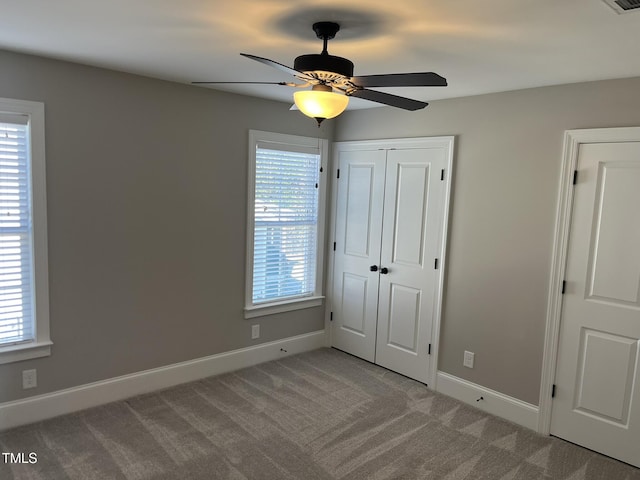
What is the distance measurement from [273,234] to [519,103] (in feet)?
7.62

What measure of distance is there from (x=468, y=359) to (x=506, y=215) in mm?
1187

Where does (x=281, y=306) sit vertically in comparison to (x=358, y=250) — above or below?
below

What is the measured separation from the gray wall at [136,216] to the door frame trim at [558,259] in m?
2.37

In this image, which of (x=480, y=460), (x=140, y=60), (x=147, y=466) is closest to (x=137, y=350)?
(x=147, y=466)

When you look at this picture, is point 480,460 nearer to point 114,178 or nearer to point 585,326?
point 585,326

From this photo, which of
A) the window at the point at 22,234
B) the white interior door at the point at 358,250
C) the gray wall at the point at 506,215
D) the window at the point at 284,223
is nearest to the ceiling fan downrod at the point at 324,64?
the gray wall at the point at 506,215

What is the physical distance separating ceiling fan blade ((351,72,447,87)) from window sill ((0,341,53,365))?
2.69 meters

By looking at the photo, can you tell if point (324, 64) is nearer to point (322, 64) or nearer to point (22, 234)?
point (322, 64)

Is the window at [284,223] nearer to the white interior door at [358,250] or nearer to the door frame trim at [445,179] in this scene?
the white interior door at [358,250]

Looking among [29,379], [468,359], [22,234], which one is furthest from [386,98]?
[29,379]

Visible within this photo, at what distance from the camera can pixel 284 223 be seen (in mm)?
4398

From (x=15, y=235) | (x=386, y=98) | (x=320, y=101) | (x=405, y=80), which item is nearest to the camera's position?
(x=405, y=80)

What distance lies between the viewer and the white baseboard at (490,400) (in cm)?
336

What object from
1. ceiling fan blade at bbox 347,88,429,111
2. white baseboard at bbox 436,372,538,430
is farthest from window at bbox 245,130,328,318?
ceiling fan blade at bbox 347,88,429,111
